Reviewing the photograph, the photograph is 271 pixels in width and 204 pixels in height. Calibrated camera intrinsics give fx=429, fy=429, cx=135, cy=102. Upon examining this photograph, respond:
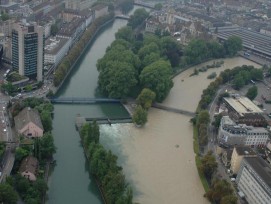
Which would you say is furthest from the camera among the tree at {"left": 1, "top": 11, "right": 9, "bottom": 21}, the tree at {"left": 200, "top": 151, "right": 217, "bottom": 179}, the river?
the tree at {"left": 1, "top": 11, "right": 9, "bottom": 21}

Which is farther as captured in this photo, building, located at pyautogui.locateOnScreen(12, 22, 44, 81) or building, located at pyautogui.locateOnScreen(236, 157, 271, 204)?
building, located at pyautogui.locateOnScreen(12, 22, 44, 81)

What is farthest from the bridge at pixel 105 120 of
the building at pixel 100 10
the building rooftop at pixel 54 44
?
the building at pixel 100 10

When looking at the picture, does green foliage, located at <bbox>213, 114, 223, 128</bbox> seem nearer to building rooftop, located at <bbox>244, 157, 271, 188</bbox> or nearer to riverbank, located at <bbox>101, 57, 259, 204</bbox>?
riverbank, located at <bbox>101, 57, 259, 204</bbox>

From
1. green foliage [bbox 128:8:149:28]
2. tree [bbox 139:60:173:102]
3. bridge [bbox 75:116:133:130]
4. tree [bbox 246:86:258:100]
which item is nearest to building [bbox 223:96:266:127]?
tree [bbox 246:86:258:100]

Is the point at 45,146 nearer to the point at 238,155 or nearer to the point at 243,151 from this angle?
the point at 238,155

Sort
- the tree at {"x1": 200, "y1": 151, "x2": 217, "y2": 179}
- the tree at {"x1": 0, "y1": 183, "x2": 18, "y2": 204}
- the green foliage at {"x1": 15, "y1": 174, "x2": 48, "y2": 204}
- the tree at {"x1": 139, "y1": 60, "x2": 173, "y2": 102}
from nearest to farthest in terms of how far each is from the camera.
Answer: the tree at {"x1": 0, "y1": 183, "x2": 18, "y2": 204}
the green foliage at {"x1": 15, "y1": 174, "x2": 48, "y2": 204}
the tree at {"x1": 200, "y1": 151, "x2": 217, "y2": 179}
the tree at {"x1": 139, "y1": 60, "x2": 173, "y2": 102}

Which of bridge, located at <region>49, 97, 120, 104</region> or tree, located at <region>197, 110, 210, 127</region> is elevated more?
tree, located at <region>197, 110, 210, 127</region>
